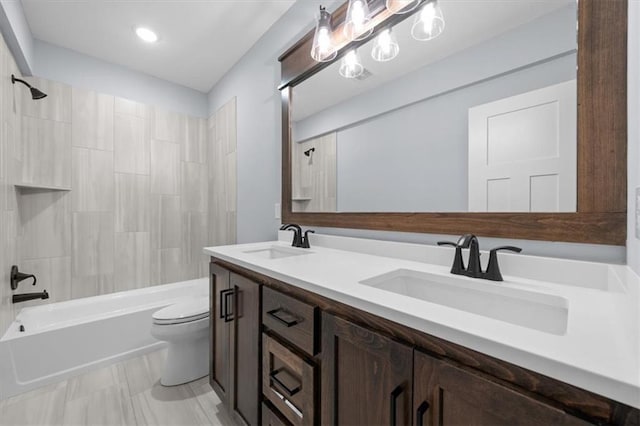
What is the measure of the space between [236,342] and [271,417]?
353mm

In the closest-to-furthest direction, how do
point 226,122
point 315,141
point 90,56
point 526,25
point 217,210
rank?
1. point 526,25
2. point 315,141
3. point 90,56
4. point 226,122
5. point 217,210

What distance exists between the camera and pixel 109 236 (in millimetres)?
2512

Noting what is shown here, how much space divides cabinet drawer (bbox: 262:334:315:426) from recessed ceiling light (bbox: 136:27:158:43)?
249cm

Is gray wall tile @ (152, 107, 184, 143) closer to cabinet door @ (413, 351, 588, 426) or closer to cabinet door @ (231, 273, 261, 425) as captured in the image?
cabinet door @ (231, 273, 261, 425)

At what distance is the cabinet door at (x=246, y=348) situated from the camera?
1.10m

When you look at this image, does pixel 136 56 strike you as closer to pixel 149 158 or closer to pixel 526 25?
pixel 149 158

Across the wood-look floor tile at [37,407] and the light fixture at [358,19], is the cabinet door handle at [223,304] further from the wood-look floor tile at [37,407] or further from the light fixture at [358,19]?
A: the light fixture at [358,19]

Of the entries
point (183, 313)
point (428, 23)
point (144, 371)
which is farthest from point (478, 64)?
point (144, 371)

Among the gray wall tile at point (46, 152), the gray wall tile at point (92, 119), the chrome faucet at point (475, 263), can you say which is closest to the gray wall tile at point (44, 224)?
the gray wall tile at point (46, 152)

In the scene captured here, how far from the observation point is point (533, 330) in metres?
0.48

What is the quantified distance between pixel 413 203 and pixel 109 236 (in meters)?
2.74

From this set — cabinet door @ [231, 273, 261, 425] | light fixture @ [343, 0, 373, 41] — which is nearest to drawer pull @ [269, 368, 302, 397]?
cabinet door @ [231, 273, 261, 425]

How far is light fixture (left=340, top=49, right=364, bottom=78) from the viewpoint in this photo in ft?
4.73

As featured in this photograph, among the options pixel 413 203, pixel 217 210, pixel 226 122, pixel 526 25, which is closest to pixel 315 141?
pixel 413 203
